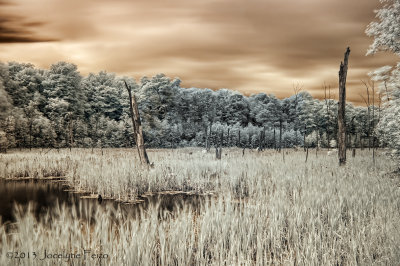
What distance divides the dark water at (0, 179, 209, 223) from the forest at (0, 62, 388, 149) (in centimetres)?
1176

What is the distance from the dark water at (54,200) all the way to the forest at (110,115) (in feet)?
38.6

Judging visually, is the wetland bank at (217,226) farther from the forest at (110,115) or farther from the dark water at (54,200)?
the forest at (110,115)

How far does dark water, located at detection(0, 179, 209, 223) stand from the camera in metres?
7.91

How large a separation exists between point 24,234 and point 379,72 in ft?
45.2

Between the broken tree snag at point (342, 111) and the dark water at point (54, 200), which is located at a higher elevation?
the broken tree snag at point (342, 111)

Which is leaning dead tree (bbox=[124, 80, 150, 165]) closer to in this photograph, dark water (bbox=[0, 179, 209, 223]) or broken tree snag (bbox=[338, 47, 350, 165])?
dark water (bbox=[0, 179, 209, 223])

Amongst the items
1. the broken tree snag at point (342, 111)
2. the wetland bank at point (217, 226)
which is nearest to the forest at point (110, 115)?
the broken tree snag at point (342, 111)

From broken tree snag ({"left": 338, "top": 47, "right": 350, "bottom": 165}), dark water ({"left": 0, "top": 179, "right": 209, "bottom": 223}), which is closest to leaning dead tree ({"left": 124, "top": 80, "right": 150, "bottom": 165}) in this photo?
dark water ({"left": 0, "top": 179, "right": 209, "bottom": 223})

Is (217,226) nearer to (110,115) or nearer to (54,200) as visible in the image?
(54,200)

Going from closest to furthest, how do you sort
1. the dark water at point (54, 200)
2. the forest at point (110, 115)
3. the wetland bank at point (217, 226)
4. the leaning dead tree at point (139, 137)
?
the wetland bank at point (217, 226), the dark water at point (54, 200), the leaning dead tree at point (139, 137), the forest at point (110, 115)

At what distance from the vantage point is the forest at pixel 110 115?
94.4 feet

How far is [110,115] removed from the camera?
1688 inches

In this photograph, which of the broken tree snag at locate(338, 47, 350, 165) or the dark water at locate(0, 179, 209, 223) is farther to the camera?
the broken tree snag at locate(338, 47, 350, 165)

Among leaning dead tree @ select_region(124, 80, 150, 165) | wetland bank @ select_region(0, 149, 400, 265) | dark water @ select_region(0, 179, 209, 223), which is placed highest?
leaning dead tree @ select_region(124, 80, 150, 165)
